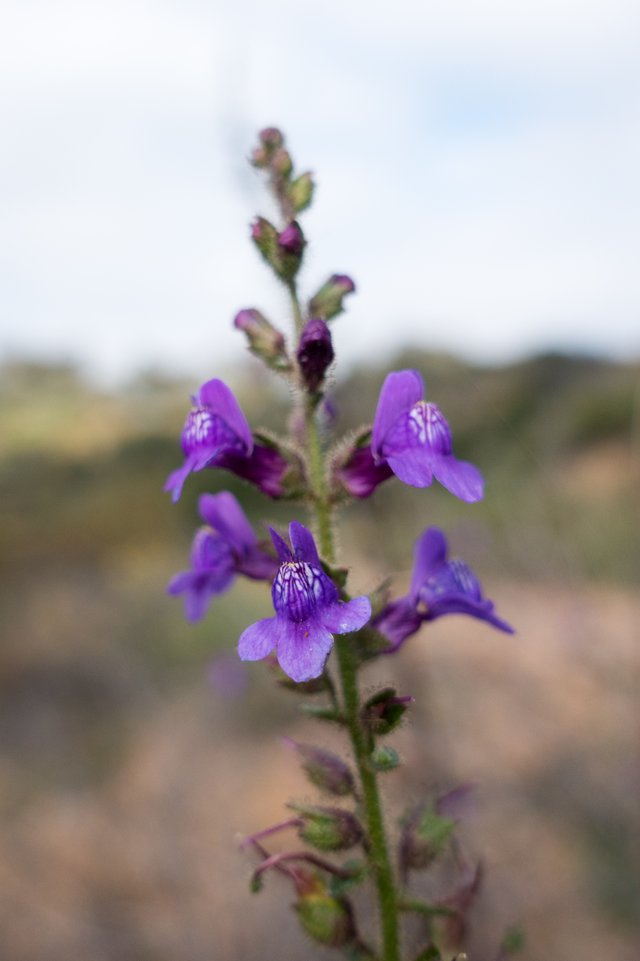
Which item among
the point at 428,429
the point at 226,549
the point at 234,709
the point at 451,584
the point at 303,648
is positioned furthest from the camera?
the point at 234,709

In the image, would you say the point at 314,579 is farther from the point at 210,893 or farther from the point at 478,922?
the point at 210,893

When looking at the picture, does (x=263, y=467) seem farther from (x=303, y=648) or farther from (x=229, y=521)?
(x=303, y=648)

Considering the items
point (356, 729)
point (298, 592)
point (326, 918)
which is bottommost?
point (326, 918)

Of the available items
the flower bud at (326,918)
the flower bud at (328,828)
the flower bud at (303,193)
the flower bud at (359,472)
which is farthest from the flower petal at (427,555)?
the flower bud at (303,193)

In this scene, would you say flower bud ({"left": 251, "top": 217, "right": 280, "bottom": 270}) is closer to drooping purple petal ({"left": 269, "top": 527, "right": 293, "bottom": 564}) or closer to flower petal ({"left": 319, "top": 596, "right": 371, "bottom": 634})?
drooping purple petal ({"left": 269, "top": 527, "right": 293, "bottom": 564})

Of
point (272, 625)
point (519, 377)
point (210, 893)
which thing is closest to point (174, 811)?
point (210, 893)

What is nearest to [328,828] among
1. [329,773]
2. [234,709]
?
[329,773]
